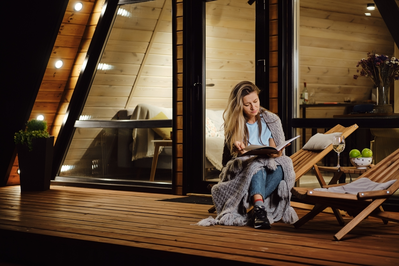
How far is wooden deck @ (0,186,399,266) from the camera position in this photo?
240cm

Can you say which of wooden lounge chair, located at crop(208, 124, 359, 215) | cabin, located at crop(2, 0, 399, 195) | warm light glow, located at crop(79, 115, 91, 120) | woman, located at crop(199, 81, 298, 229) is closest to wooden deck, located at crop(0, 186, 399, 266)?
woman, located at crop(199, 81, 298, 229)

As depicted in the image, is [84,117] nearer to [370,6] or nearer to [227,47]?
[227,47]

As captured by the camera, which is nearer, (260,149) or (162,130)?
(260,149)

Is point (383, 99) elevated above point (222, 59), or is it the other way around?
point (222, 59)

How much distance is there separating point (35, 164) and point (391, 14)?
4214mm

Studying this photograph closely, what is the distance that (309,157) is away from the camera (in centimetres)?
372

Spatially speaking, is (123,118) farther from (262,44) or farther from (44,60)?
(262,44)

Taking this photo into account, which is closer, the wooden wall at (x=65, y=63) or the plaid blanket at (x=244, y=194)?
the plaid blanket at (x=244, y=194)

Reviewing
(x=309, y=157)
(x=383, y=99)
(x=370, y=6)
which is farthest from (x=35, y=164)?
(x=370, y=6)

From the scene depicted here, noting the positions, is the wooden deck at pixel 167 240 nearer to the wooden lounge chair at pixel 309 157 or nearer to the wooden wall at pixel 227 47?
the wooden lounge chair at pixel 309 157

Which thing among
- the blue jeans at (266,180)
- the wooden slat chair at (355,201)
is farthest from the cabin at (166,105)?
the blue jeans at (266,180)

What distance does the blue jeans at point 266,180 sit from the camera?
10.7 ft

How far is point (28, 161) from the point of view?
547 centimetres

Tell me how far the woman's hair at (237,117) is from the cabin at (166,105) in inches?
27.9
